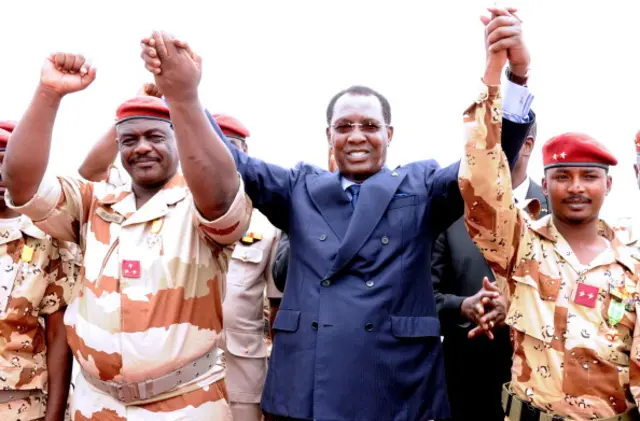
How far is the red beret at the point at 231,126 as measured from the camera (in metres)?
4.57

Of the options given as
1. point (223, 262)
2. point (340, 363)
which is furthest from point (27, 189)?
point (340, 363)

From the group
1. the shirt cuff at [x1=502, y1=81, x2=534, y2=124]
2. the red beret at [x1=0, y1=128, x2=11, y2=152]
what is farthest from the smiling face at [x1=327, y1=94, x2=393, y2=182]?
the red beret at [x1=0, y1=128, x2=11, y2=152]

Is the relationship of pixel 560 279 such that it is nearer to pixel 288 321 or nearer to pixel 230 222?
pixel 288 321

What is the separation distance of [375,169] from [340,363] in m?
0.89

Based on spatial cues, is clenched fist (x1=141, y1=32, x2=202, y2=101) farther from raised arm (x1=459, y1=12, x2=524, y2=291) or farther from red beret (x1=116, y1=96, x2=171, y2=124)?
raised arm (x1=459, y1=12, x2=524, y2=291)

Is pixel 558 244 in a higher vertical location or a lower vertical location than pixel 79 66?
lower

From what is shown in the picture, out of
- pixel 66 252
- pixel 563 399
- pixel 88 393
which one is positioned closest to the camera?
pixel 563 399

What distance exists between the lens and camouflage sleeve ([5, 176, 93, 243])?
3.05 metres

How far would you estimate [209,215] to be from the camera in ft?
9.15

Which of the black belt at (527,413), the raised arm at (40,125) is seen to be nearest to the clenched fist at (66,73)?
the raised arm at (40,125)

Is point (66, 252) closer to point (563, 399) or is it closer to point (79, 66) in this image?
point (79, 66)

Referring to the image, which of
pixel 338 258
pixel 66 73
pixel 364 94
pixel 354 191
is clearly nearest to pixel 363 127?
pixel 364 94

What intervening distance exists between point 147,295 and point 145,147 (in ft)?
2.14

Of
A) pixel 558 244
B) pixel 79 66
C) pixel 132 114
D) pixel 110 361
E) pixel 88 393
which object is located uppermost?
pixel 79 66
